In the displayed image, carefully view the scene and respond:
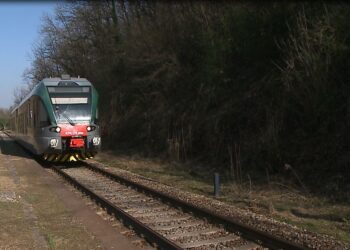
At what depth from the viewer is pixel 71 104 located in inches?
752

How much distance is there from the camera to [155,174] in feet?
55.6

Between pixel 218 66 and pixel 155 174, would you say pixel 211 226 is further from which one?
pixel 218 66

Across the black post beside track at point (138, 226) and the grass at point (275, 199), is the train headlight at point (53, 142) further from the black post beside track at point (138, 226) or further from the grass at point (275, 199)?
the black post beside track at point (138, 226)

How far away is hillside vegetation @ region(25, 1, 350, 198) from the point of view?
13.7m

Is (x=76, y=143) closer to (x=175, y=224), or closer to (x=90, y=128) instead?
(x=90, y=128)

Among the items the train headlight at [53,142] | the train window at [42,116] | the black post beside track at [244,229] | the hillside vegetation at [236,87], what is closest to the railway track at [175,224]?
the black post beside track at [244,229]

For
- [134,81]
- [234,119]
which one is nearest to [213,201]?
[234,119]

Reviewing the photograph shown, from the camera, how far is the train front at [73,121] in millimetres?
18625

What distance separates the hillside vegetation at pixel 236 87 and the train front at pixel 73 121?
321 cm

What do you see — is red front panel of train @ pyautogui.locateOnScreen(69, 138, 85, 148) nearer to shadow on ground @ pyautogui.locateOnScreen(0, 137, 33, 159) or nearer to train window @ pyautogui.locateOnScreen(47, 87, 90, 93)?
train window @ pyautogui.locateOnScreen(47, 87, 90, 93)

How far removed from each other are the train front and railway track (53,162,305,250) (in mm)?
5270

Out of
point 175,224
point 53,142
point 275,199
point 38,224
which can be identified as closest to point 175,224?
point 175,224

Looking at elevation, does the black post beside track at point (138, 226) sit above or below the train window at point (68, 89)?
below

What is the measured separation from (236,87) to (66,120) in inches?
249
